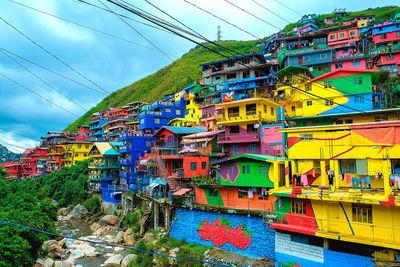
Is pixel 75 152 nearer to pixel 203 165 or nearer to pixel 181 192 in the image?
pixel 203 165

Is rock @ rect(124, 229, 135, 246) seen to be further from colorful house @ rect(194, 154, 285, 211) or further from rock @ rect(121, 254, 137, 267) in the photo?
colorful house @ rect(194, 154, 285, 211)

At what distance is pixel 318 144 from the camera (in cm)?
2061

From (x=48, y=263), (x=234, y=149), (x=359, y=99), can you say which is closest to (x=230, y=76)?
(x=234, y=149)

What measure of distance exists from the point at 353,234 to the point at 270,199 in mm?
6797

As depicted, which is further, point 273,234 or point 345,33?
point 345,33

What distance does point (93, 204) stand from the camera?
4725cm

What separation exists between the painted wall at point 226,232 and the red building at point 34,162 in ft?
202

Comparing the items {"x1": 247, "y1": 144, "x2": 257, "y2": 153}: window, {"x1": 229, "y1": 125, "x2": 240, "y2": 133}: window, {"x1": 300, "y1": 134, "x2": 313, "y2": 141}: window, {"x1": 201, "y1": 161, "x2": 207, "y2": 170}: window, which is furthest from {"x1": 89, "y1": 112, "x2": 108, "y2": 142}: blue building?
{"x1": 300, "y1": 134, "x2": 313, "y2": 141}: window

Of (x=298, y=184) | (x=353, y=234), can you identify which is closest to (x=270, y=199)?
(x=298, y=184)

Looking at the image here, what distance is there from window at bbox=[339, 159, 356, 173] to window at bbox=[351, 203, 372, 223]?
9.70 ft

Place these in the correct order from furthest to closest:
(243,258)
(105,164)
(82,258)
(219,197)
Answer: (105,164), (82,258), (219,197), (243,258)

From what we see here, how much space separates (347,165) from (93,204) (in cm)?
4044

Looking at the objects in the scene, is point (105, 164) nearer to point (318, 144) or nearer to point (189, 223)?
point (189, 223)

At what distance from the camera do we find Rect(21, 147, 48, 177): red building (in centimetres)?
7656
